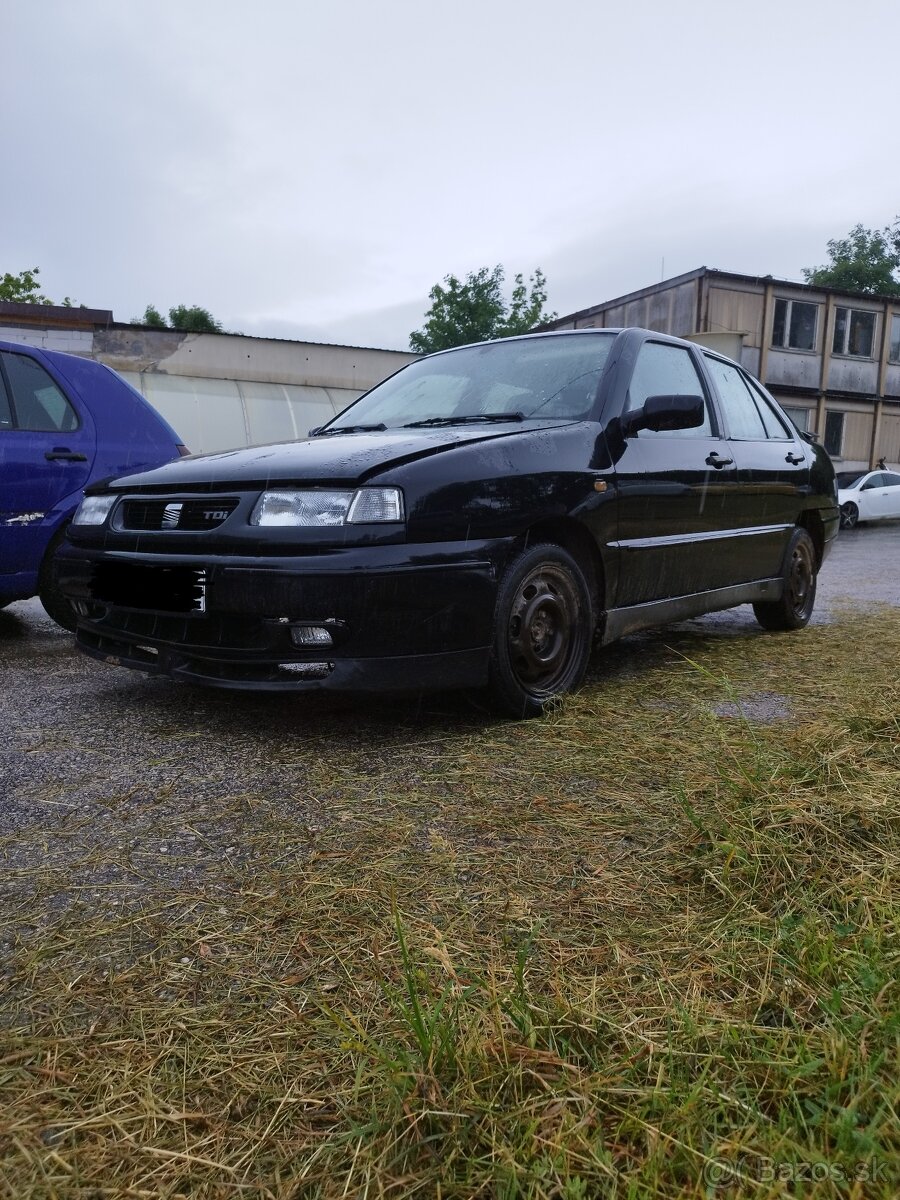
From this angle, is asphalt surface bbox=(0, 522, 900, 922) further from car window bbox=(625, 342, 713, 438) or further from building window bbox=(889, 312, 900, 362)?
building window bbox=(889, 312, 900, 362)

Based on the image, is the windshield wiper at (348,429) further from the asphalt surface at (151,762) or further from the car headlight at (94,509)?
the asphalt surface at (151,762)

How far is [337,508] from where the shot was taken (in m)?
2.96

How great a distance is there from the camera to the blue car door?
4.76m

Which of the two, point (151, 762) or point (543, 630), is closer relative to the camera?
point (151, 762)

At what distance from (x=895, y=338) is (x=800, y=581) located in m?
25.9

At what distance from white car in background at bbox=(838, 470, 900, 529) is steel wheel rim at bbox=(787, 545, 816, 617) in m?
14.7

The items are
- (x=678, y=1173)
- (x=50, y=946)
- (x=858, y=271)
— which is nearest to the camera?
(x=678, y=1173)

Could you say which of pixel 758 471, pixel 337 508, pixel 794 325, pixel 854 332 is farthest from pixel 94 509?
pixel 854 332

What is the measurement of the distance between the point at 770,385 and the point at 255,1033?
26544mm

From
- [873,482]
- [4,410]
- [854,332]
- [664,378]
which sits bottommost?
[873,482]

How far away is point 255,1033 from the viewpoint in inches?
56.5

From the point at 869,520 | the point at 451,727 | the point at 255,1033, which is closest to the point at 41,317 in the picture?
the point at 869,520

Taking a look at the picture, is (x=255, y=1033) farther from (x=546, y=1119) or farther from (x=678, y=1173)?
(x=678, y=1173)

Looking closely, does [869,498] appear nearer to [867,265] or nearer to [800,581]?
[800,581]
